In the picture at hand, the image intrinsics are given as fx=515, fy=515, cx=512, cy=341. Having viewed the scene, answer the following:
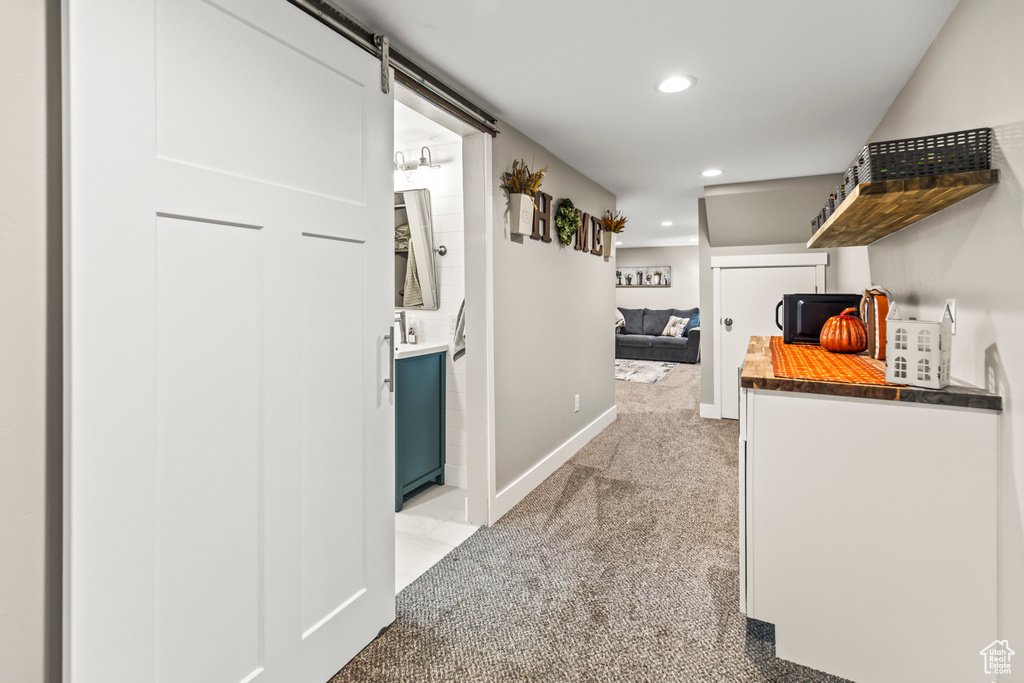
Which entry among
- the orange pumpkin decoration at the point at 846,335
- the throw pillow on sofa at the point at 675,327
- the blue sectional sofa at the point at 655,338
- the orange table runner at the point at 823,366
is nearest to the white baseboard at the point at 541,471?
the orange table runner at the point at 823,366

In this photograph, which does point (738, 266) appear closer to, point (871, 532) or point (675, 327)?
point (871, 532)

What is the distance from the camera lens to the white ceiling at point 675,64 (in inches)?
67.8

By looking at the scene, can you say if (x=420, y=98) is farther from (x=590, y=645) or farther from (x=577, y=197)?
(x=590, y=645)

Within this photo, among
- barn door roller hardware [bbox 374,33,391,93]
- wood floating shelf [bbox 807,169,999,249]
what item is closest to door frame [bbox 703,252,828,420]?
wood floating shelf [bbox 807,169,999,249]

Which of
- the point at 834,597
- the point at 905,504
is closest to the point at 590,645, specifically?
the point at 834,597

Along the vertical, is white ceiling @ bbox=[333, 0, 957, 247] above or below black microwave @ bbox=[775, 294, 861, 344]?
above

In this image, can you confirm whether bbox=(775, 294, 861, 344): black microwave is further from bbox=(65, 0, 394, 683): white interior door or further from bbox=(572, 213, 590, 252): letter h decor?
bbox=(65, 0, 394, 683): white interior door

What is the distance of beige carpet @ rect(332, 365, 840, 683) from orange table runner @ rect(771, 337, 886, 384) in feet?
3.00

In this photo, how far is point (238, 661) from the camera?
4.27 feet

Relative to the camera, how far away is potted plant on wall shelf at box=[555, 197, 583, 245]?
3.37 meters

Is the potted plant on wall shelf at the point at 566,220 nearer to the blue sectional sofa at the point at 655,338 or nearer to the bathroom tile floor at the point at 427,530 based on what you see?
the bathroom tile floor at the point at 427,530

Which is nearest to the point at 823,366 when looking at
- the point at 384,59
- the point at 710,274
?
the point at 384,59

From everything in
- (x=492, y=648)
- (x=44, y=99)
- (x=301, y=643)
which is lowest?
(x=492, y=648)

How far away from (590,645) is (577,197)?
290cm
